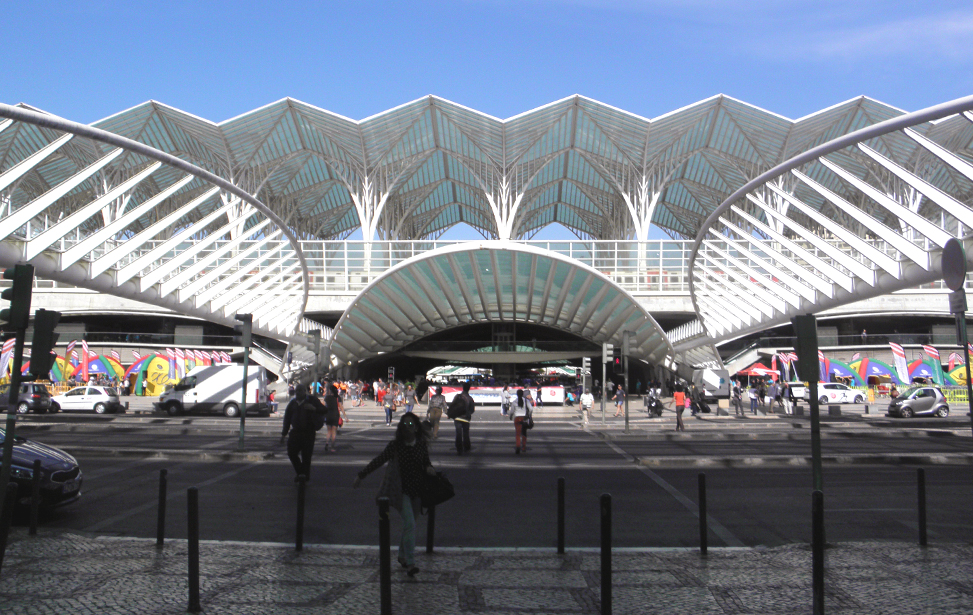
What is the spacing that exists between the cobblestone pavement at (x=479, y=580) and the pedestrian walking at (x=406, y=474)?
36 cm

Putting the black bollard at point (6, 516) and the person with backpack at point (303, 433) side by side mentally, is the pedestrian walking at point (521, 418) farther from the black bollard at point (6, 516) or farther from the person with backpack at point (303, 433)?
the black bollard at point (6, 516)

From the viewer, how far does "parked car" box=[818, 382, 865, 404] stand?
37781mm

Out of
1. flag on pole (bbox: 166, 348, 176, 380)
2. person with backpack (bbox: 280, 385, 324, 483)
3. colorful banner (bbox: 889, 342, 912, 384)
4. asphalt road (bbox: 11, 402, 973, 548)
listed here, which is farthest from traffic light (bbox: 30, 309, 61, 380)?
colorful banner (bbox: 889, 342, 912, 384)

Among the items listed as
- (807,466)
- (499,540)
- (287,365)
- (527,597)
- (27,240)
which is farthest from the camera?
(287,365)

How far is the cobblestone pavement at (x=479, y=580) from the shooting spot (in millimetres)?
5234

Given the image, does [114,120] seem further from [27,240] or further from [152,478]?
[152,478]

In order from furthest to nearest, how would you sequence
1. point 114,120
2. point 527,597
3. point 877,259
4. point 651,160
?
1. point 651,160
2. point 114,120
3. point 877,259
4. point 527,597

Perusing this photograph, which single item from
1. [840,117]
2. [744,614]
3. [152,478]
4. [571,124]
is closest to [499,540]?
[744,614]

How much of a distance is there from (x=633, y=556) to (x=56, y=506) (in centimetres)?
696

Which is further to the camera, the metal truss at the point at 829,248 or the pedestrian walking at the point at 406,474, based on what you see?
the metal truss at the point at 829,248

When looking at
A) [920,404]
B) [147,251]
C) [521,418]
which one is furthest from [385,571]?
[920,404]

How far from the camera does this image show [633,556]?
661 centimetres

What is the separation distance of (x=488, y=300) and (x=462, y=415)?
30.5m

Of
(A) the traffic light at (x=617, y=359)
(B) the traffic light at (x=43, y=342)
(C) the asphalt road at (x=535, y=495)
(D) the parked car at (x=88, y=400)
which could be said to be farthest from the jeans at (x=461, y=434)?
(D) the parked car at (x=88, y=400)
